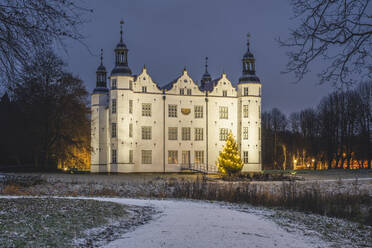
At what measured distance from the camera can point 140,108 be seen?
39.6m

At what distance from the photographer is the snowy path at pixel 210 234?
7280mm

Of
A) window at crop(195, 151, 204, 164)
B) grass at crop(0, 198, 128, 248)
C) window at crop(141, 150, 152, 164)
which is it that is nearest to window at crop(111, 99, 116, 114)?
window at crop(141, 150, 152, 164)

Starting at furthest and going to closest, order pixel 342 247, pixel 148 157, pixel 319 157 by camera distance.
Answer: pixel 319 157 → pixel 148 157 → pixel 342 247

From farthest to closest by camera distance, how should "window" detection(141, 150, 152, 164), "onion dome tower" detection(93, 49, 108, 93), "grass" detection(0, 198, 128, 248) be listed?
1. "onion dome tower" detection(93, 49, 108, 93)
2. "window" detection(141, 150, 152, 164)
3. "grass" detection(0, 198, 128, 248)

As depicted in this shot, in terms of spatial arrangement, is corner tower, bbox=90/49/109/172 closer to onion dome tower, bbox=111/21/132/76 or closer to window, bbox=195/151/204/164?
onion dome tower, bbox=111/21/132/76

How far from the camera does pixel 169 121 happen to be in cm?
4062

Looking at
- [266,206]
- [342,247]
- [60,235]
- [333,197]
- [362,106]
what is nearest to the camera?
[60,235]

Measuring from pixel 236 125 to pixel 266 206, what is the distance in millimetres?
28112

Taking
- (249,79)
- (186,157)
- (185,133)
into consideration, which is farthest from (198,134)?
(249,79)

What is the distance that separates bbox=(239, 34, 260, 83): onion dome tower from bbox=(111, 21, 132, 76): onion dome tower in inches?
462

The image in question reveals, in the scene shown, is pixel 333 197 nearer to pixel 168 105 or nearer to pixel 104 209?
pixel 104 209

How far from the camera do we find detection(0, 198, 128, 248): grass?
7.16 meters

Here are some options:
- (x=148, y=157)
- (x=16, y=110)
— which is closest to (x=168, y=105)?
(x=148, y=157)

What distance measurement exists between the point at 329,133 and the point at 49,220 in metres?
50.3
